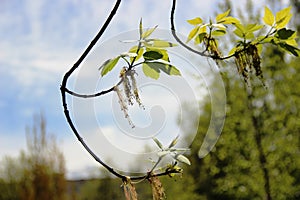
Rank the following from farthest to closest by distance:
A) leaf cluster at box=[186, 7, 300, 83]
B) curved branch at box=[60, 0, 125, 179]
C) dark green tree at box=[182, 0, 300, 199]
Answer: dark green tree at box=[182, 0, 300, 199]
leaf cluster at box=[186, 7, 300, 83]
curved branch at box=[60, 0, 125, 179]

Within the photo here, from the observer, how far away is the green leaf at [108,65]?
0.31m

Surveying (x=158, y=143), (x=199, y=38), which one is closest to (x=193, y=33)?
(x=199, y=38)

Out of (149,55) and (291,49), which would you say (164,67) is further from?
(291,49)

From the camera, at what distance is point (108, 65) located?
32 centimetres

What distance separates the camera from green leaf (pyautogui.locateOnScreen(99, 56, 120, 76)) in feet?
1.02

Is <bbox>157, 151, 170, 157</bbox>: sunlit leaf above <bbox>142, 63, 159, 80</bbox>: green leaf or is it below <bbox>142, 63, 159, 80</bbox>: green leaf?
below

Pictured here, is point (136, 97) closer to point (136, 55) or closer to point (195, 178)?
point (136, 55)

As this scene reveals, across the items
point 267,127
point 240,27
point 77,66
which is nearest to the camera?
point 77,66

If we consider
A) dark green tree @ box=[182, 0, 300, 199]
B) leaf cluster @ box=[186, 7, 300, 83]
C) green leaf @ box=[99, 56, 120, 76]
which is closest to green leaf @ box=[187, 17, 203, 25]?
leaf cluster @ box=[186, 7, 300, 83]

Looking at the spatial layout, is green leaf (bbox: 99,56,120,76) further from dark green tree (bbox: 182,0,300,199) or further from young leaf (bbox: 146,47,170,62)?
dark green tree (bbox: 182,0,300,199)

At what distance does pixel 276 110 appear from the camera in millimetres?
3957

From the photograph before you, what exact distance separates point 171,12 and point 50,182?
5075mm

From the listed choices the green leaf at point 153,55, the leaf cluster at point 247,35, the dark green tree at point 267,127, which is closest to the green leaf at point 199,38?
the leaf cluster at point 247,35

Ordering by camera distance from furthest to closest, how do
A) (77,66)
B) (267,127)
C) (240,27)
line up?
1. (267,127)
2. (240,27)
3. (77,66)
